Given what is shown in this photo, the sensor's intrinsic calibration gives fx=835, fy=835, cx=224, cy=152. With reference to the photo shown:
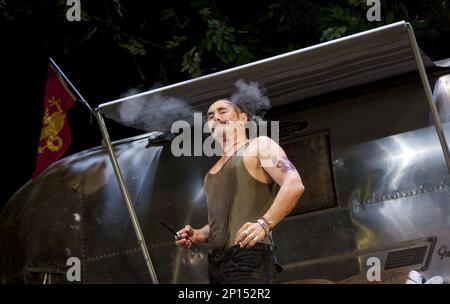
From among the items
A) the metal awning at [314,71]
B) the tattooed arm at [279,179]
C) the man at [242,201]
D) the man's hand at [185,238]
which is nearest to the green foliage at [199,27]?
the metal awning at [314,71]

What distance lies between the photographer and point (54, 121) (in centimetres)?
845

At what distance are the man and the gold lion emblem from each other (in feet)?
9.56

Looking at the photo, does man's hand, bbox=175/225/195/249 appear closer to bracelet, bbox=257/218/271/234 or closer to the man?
the man

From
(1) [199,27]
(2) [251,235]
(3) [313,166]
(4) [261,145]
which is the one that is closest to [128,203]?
(4) [261,145]

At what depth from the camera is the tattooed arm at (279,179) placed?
17.7 feet

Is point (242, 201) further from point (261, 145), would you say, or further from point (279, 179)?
point (261, 145)

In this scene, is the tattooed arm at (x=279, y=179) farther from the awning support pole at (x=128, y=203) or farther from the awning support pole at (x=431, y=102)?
the awning support pole at (x=128, y=203)

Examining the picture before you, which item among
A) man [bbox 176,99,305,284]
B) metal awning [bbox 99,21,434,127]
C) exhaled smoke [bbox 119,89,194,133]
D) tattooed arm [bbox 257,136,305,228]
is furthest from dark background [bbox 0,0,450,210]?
tattooed arm [bbox 257,136,305,228]

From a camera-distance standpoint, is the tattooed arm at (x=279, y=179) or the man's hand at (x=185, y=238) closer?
the tattooed arm at (x=279, y=179)

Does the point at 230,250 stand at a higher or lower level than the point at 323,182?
lower

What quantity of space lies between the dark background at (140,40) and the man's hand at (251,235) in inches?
184

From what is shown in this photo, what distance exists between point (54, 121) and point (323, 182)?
2.96m

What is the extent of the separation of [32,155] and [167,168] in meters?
5.64

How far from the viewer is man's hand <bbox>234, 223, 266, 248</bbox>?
5344 mm
